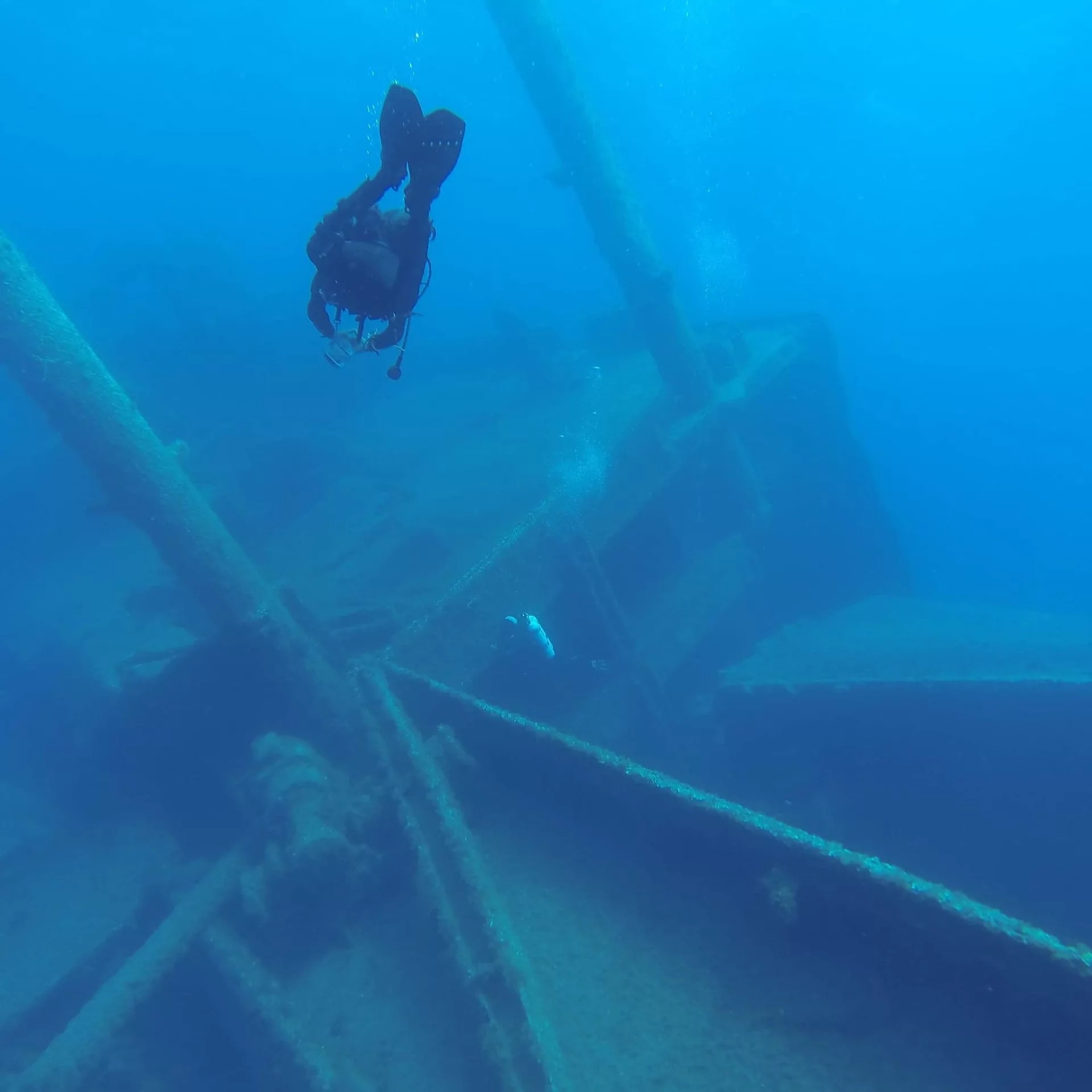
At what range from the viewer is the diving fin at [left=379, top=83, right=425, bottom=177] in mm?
2594

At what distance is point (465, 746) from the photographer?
160 inches

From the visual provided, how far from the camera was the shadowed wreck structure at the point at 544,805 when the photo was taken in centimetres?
251

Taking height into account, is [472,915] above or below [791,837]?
above

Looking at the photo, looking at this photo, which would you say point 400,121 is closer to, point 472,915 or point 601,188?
point 472,915

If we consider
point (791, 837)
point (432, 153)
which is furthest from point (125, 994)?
point (432, 153)

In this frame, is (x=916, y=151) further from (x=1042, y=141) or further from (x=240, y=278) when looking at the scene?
(x=240, y=278)

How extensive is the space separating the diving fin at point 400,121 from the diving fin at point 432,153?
0.06 ft

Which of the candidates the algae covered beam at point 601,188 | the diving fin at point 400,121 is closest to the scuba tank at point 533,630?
the diving fin at point 400,121

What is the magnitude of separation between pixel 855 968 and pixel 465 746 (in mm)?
2201

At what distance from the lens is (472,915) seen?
3.08 metres

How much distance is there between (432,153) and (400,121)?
147 mm

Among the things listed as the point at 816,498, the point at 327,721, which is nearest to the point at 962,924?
the point at 327,721

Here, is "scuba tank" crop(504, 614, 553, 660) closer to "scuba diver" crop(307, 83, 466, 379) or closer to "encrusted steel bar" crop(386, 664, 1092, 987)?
"encrusted steel bar" crop(386, 664, 1092, 987)

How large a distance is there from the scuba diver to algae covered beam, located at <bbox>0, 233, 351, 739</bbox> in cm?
275
